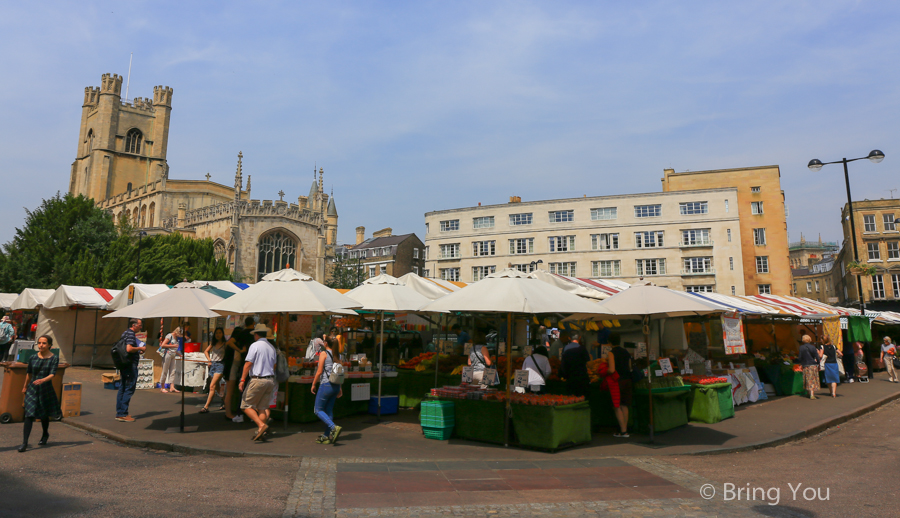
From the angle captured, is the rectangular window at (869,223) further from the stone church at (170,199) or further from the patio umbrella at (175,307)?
the patio umbrella at (175,307)

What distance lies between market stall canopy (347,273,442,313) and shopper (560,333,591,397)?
2.93 meters

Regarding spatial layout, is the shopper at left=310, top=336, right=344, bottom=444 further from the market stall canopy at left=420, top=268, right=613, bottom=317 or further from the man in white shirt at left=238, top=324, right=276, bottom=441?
the market stall canopy at left=420, top=268, right=613, bottom=317

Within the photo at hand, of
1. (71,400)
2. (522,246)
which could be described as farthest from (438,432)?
(522,246)

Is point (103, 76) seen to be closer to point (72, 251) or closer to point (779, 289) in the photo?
point (72, 251)

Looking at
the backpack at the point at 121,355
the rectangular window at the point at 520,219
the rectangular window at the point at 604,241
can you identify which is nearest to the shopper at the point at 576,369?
the backpack at the point at 121,355

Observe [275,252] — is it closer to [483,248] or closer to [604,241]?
[483,248]

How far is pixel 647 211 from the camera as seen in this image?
5034 centimetres

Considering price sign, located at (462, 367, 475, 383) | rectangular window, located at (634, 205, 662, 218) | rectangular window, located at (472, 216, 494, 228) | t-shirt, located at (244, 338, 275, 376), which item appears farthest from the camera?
rectangular window, located at (472, 216, 494, 228)

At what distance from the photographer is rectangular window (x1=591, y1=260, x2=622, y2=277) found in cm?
5034

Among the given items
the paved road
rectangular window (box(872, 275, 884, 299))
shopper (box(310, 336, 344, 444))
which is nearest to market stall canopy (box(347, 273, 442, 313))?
shopper (box(310, 336, 344, 444))

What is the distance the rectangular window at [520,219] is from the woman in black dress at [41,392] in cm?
4818

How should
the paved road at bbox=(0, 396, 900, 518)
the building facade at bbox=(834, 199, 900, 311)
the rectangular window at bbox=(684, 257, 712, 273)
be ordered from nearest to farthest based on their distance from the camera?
the paved road at bbox=(0, 396, 900, 518)
the building facade at bbox=(834, 199, 900, 311)
the rectangular window at bbox=(684, 257, 712, 273)

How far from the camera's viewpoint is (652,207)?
165 feet

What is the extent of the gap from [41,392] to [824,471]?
10.6 meters
